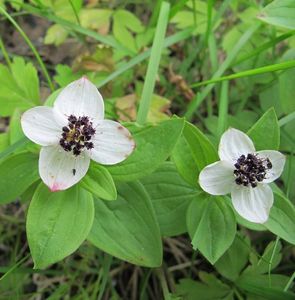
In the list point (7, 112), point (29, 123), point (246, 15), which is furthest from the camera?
point (246, 15)

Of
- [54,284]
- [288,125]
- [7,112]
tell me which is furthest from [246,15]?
[54,284]

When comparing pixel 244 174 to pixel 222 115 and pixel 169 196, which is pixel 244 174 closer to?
pixel 169 196

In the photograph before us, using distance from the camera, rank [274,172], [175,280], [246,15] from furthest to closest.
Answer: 1. [246,15]
2. [175,280]
3. [274,172]

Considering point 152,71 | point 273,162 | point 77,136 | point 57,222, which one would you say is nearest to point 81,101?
point 77,136

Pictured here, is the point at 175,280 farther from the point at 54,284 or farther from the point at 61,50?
the point at 61,50

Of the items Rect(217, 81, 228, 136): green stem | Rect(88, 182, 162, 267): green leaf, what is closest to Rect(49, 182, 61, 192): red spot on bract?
Rect(88, 182, 162, 267): green leaf

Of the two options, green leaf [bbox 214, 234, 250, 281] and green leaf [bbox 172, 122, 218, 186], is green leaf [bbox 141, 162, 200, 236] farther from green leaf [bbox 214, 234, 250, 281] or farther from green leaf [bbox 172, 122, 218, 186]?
green leaf [bbox 214, 234, 250, 281]

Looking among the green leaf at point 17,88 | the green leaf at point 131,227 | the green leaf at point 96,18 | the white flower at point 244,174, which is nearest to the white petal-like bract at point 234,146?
the white flower at point 244,174
